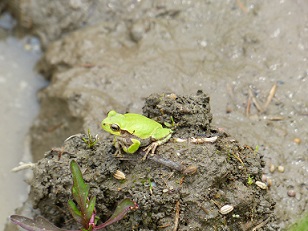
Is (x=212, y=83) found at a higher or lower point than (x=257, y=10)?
lower

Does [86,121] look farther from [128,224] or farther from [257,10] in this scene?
[257,10]

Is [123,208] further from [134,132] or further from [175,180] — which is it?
[134,132]

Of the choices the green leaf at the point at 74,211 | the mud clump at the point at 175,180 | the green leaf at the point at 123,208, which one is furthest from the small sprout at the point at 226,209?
the green leaf at the point at 74,211

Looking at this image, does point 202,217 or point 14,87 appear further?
point 14,87

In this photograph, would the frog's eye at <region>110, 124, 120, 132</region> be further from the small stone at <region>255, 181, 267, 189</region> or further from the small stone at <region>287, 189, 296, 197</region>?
the small stone at <region>287, 189, 296, 197</region>

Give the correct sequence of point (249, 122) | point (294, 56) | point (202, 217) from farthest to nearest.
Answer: point (294, 56)
point (249, 122)
point (202, 217)

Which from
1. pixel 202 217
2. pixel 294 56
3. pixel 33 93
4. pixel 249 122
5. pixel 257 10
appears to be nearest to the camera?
pixel 202 217

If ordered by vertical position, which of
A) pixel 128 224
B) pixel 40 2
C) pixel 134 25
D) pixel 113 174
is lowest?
pixel 128 224

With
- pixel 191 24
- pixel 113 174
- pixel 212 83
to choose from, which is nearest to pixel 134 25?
pixel 191 24

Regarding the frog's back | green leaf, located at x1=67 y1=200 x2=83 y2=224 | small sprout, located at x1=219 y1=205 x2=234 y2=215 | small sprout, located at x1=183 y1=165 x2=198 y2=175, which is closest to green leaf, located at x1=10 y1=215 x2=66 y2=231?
green leaf, located at x1=67 y1=200 x2=83 y2=224

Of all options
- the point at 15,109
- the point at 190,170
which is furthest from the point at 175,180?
the point at 15,109
